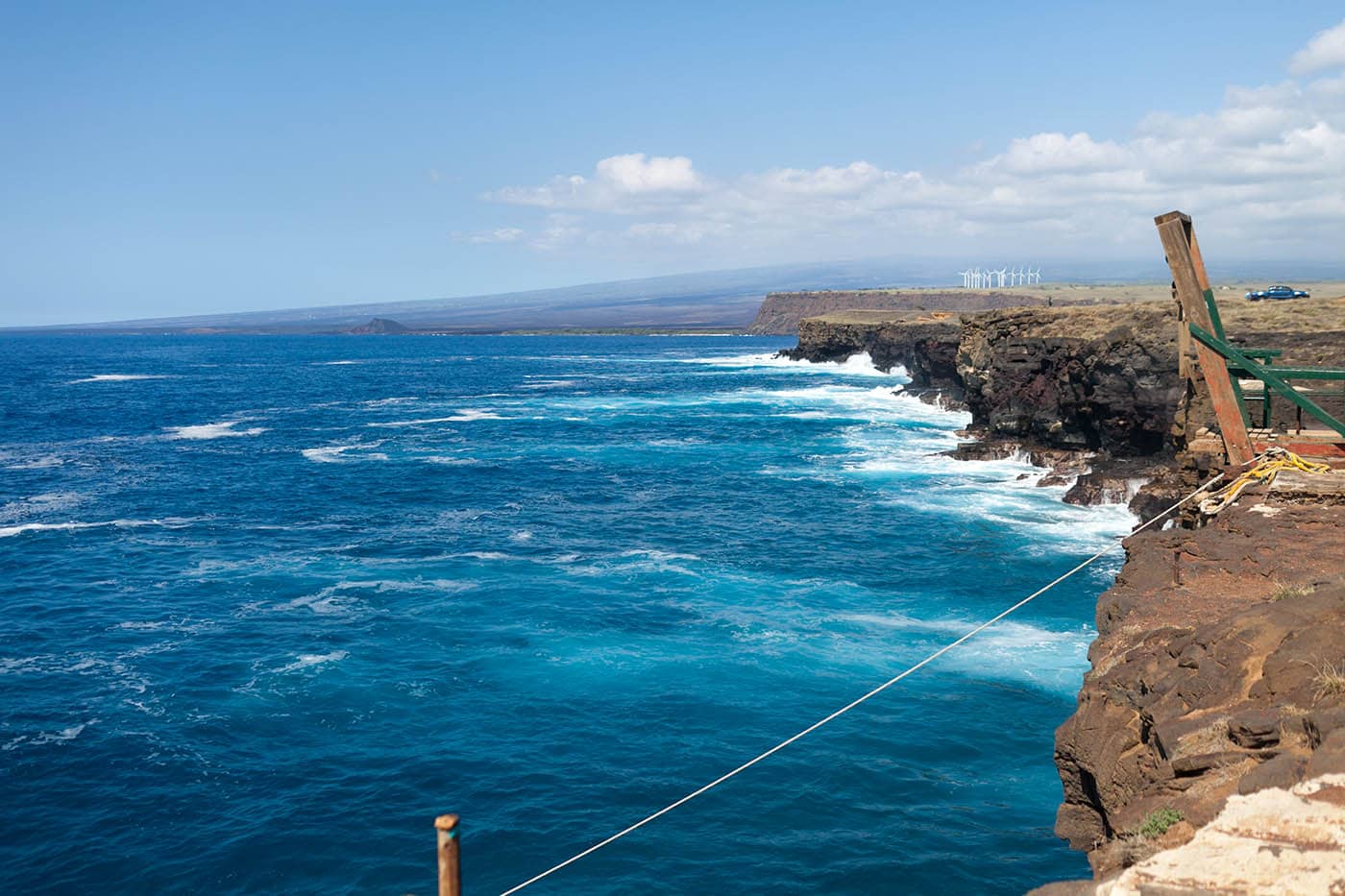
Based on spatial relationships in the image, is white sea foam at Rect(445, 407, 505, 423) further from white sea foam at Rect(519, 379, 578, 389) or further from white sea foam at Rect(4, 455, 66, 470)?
white sea foam at Rect(4, 455, 66, 470)

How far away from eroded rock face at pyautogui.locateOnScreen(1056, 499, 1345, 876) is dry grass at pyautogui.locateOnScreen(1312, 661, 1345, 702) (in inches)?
0.7

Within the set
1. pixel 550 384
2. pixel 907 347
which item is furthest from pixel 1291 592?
pixel 550 384

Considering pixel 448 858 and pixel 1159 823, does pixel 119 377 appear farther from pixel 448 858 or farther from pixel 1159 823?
pixel 1159 823

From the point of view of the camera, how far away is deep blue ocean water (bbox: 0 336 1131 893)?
18.0 meters

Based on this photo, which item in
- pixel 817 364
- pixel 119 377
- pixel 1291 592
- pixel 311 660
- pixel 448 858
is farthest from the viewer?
pixel 817 364

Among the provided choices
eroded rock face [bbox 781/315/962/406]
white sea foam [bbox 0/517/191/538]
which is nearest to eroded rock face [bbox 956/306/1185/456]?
eroded rock face [bbox 781/315/962/406]

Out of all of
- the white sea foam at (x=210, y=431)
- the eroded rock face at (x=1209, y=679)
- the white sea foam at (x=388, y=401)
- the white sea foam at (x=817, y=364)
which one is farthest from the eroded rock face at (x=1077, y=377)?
the white sea foam at (x=388, y=401)

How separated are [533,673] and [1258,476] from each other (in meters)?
17.2

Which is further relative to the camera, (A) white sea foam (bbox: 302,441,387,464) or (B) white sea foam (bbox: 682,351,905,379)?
(B) white sea foam (bbox: 682,351,905,379)

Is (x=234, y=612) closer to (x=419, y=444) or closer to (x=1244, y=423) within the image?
(x=1244, y=423)

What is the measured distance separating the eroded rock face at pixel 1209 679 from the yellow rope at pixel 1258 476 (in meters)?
1.12

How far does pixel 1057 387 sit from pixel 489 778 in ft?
141

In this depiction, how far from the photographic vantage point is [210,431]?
75.6 metres

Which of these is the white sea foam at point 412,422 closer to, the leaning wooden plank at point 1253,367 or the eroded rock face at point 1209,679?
the leaning wooden plank at point 1253,367
